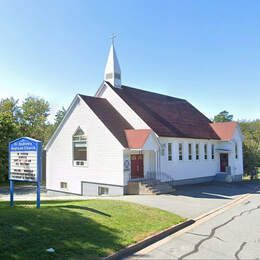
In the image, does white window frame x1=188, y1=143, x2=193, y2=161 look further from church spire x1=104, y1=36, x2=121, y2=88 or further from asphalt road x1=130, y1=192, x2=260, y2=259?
asphalt road x1=130, y1=192, x2=260, y2=259

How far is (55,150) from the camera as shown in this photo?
30.2 m

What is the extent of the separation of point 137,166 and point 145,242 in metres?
16.4

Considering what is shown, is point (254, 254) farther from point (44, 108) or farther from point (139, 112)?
point (44, 108)

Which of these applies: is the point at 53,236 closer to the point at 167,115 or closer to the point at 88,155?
the point at 88,155

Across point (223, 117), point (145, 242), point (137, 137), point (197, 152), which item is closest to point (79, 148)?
point (137, 137)

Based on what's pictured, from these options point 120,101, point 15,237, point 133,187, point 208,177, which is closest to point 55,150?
point 120,101

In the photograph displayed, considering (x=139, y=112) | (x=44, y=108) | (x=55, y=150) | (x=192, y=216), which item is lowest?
(x=192, y=216)

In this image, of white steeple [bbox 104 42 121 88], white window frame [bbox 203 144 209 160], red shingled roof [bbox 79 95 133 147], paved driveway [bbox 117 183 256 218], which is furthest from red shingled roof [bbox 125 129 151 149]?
white window frame [bbox 203 144 209 160]

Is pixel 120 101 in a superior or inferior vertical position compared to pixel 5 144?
superior

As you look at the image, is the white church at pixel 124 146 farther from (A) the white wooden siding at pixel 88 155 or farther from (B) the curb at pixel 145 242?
(B) the curb at pixel 145 242

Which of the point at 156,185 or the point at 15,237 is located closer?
the point at 15,237

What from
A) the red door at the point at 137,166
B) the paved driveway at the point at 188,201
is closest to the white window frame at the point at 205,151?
the paved driveway at the point at 188,201

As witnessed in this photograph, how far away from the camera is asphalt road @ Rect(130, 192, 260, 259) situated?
30.1ft

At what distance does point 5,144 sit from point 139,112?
874 inches
